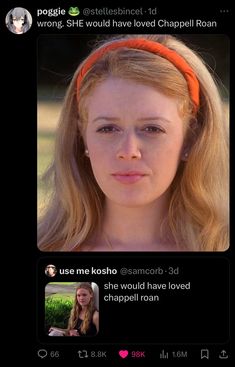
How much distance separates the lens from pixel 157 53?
2.56m

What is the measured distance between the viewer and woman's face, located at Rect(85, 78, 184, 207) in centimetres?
257

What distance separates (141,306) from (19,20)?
113 cm

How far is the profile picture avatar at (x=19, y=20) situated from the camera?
2.63 meters

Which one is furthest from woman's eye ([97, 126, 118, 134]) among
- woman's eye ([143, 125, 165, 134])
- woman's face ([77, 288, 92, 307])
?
woman's face ([77, 288, 92, 307])

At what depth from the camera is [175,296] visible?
8.55 feet

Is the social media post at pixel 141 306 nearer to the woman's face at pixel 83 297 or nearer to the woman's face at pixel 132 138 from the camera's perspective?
the woman's face at pixel 83 297

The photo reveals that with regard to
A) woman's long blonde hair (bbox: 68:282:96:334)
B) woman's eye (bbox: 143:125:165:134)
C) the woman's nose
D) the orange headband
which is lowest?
woman's long blonde hair (bbox: 68:282:96:334)

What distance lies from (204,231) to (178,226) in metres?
0.10

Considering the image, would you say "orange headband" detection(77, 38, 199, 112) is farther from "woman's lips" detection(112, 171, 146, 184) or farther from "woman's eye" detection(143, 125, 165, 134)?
"woman's lips" detection(112, 171, 146, 184)

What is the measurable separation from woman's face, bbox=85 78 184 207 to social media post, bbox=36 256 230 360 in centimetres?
28

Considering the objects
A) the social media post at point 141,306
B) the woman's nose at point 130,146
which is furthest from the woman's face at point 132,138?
the social media post at point 141,306

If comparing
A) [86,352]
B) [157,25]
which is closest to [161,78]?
[157,25]

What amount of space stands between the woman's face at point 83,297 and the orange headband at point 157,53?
0.73 meters

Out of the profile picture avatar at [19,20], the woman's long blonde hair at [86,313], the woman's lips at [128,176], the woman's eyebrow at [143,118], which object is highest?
the profile picture avatar at [19,20]
